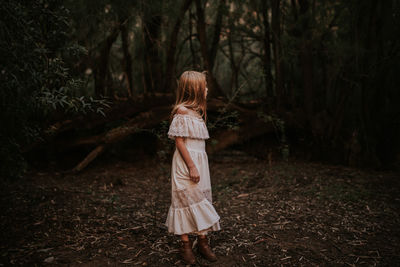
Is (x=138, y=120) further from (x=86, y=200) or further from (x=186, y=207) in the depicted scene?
(x=186, y=207)

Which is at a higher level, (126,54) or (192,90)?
(126,54)

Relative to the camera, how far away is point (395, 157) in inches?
193

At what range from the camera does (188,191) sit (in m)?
2.21

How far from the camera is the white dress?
2.19 m

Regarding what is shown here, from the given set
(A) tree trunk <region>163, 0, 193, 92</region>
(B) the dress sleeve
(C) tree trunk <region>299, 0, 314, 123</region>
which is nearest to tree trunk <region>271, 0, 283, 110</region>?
(C) tree trunk <region>299, 0, 314, 123</region>

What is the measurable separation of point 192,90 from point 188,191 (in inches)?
30.5

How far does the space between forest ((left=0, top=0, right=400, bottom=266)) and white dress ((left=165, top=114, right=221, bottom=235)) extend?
38 cm

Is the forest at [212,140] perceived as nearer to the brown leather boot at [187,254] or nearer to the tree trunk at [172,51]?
the tree trunk at [172,51]

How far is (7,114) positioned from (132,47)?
442 centimetres

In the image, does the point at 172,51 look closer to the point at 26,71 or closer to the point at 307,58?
the point at 307,58

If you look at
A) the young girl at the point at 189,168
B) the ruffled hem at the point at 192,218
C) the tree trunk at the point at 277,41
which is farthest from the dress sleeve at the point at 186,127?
the tree trunk at the point at 277,41

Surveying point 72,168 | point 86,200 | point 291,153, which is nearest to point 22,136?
point 86,200

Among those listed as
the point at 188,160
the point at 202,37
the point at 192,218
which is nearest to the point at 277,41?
the point at 202,37

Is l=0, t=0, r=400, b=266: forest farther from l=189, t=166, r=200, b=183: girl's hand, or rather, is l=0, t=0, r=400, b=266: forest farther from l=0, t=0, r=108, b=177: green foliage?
l=189, t=166, r=200, b=183: girl's hand
